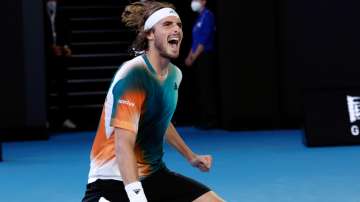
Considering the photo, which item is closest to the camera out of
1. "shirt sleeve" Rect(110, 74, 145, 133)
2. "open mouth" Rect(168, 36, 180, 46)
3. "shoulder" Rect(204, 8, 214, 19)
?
"shirt sleeve" Rect(110, 74, 145, 133)

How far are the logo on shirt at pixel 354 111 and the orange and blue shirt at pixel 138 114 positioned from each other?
20.3ft

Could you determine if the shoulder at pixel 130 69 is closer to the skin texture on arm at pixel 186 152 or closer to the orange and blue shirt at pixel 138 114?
the orange and blue shirt at pixel 138 114

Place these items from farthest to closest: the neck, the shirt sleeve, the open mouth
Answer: the neck → the open mouth → the shirt sleeve

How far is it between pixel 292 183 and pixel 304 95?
9.09 feet

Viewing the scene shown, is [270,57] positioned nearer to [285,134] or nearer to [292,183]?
[285,134]

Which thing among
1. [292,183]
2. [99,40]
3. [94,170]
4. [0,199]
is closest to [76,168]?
[0,199]

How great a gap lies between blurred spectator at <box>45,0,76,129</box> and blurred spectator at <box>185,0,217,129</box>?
1.83 m

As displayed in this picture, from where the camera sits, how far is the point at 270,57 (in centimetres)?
1291

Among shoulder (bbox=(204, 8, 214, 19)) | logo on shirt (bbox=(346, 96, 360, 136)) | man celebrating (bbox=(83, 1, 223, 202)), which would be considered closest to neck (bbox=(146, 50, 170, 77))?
man celebrating (bbox=(83, 1, 223, 202))

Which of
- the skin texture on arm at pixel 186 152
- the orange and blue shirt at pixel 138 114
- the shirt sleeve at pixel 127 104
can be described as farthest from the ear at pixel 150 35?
the skin texture on arm at pixel 186 152

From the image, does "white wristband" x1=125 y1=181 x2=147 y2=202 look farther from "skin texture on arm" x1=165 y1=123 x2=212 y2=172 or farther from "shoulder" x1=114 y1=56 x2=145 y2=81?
"skin texture on arm" x1=165 y1=123 x2=212 y2=172

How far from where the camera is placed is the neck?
458cm

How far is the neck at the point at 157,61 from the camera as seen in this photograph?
4.58 metres

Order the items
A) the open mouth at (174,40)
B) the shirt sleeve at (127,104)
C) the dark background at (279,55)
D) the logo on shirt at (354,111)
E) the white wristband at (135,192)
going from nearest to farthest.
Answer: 1. the white wristband at (135,192)
2. the shirt sleeve at (127,104)
3. the open mouth at (174,40)
4. the logo on shirt at (354,111)
5. the dark background at (279,55)
